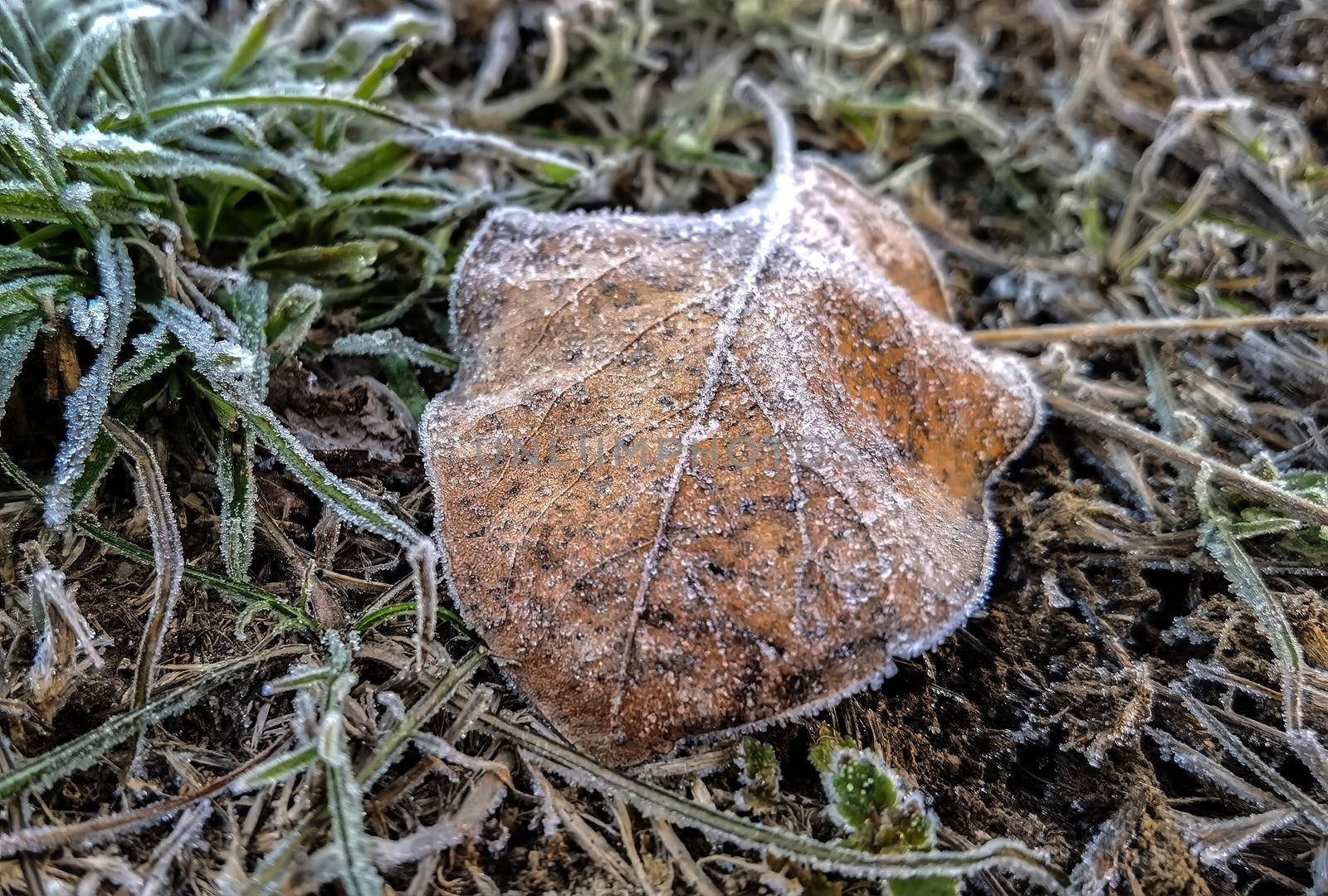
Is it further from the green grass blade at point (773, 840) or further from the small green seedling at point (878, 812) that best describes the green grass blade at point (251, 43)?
the small green seedling at point (878, 812)

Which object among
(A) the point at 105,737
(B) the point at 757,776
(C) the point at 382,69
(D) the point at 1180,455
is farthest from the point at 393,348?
(D) the point at 1180,455

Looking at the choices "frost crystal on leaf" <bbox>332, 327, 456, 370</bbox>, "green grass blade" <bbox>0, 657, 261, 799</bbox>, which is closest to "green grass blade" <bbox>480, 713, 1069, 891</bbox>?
"green grass blade" <bbox>0, 657, 261, 799</bbox>

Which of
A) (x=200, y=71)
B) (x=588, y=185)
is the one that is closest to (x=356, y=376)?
(x=588, y=185)

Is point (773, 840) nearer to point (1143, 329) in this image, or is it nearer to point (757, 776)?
point (757, 776)

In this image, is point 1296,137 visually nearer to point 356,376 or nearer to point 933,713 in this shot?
point 933,713

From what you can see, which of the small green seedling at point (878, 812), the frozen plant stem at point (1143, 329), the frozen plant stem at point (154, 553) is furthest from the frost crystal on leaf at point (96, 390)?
the frozen plant stem at point (1143, 329)

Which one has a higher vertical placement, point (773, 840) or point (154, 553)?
point (154, 553)
